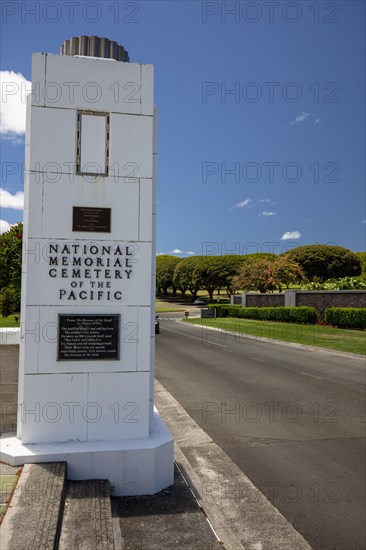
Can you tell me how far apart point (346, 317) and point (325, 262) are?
4380 cm

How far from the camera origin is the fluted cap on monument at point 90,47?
17.1 ft

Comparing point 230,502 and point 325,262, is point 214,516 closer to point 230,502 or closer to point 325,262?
point 230,502

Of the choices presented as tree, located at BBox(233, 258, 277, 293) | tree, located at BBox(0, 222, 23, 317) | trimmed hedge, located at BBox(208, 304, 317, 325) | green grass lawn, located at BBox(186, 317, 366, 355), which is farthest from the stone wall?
tree, located at BBox(0, 222, 23, 317)

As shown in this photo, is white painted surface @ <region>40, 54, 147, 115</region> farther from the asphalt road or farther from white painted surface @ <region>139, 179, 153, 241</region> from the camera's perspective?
the asphalt road

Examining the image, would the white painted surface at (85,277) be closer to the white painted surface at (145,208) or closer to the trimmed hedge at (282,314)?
the white painted surface at (145,208)

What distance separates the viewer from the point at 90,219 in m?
5.02

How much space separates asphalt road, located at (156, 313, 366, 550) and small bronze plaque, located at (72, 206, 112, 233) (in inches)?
157

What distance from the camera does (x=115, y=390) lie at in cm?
505

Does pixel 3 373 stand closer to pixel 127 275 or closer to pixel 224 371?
pixel 127 275

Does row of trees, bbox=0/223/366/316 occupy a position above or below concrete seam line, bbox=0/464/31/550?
above

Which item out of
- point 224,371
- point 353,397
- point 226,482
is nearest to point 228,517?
point 226,482

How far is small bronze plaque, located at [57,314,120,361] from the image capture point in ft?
16.2

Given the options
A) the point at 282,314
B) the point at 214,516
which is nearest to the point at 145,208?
the point at 214,516

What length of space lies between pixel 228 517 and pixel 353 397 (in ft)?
22.8
